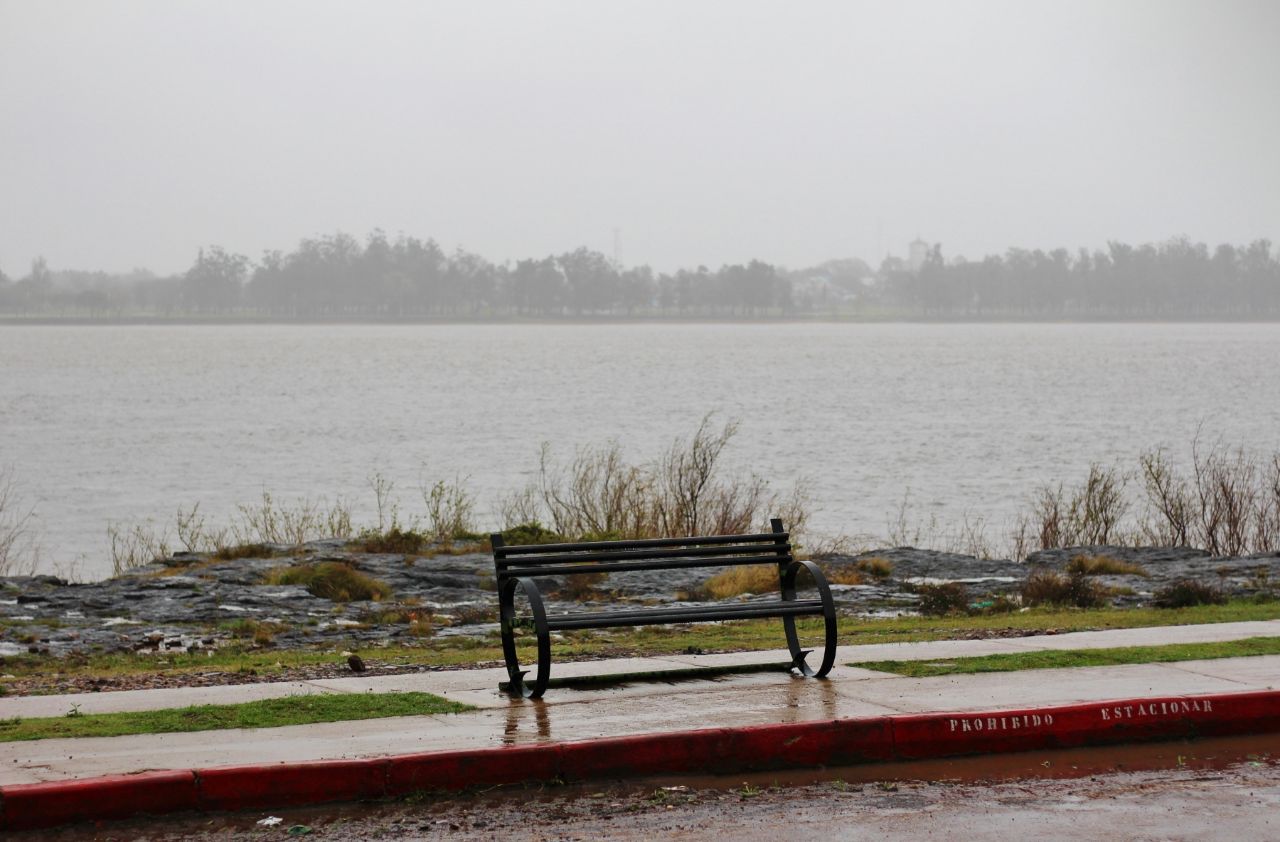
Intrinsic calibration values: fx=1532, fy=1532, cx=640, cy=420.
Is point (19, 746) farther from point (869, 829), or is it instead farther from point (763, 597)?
point (763, 597)

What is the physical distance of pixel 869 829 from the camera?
6770 mm

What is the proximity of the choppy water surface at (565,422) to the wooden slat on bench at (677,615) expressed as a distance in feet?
65.5

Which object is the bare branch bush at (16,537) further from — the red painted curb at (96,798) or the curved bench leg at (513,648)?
the red painted curb at (96,798)

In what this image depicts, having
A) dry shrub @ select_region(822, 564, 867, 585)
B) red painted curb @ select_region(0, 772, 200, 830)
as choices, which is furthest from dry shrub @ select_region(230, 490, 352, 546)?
red painted curb @ select_region(0, 772, 200, 830)

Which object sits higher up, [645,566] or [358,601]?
[645,566]

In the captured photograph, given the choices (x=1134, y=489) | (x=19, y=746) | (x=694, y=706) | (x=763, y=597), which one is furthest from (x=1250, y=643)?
(x=1134, y=489)

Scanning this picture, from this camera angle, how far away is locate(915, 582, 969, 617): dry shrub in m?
15.9

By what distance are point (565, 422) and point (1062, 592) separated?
53.7 meters

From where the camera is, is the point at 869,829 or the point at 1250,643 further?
the point at 1250,643

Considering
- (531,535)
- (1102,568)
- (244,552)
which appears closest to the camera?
(1102,568)

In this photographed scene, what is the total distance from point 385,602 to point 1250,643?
9.42 m

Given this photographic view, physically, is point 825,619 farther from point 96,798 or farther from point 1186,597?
point 1186,597

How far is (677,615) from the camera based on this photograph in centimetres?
954

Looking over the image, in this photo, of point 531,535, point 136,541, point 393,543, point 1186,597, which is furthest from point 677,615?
point 136,541
